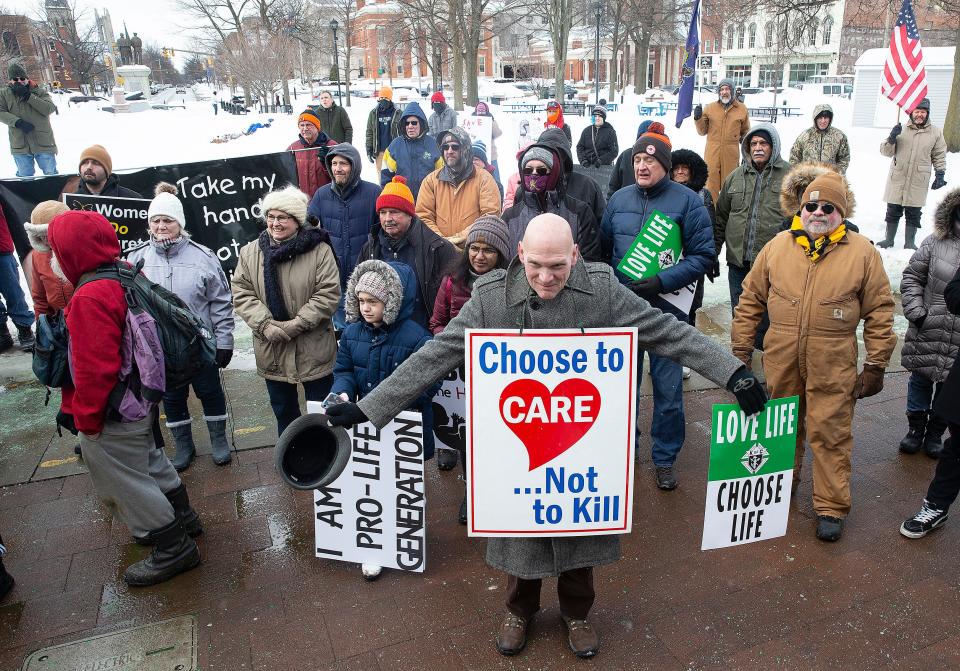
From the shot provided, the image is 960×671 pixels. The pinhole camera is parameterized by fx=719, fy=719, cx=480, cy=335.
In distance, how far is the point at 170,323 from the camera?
367 cm

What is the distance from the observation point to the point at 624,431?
2863 mm

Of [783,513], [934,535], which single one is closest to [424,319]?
[783,513]

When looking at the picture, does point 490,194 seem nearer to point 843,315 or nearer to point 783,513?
point 843,315

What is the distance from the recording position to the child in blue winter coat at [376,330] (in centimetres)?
383

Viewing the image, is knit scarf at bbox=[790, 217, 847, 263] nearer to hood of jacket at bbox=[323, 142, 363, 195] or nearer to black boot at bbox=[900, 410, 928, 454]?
black boot at bbox=[900, 410, 928, 454]

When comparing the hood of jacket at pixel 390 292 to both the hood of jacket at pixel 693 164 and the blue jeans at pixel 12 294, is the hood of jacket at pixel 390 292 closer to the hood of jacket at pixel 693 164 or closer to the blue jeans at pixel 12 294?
the hood of jacket at pixel 693 164

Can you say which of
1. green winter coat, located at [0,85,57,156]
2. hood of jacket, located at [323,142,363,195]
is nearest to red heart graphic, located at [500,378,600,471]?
hood of jacket, located at [323,142,363,195]

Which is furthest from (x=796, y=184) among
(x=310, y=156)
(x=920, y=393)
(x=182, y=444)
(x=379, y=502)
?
(x=310, y=156)

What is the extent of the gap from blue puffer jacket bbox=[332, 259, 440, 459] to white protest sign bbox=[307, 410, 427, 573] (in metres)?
0.40

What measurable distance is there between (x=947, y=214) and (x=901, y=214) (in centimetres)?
649

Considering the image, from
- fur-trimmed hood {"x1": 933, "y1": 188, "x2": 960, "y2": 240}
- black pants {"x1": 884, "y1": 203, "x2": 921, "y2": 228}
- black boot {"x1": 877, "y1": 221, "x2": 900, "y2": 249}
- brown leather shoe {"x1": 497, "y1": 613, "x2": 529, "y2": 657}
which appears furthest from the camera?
black boot {"x1": 877, "y1": 221, "x2": 900, "y2": 249}

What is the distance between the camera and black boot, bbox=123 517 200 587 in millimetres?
3686

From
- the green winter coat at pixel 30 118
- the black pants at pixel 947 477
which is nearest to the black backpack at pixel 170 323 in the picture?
the black pants at pixel 947 477

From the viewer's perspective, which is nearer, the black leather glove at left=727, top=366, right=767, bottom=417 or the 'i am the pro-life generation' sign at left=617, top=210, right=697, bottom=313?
the black leather glove at left=727, top=366, right=767, bottom=417
